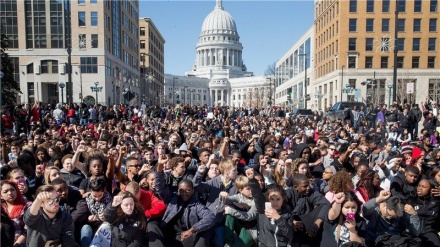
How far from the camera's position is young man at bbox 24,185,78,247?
13.7ft

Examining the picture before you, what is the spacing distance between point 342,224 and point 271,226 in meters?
0.88

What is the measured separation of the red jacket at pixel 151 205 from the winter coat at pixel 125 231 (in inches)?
15.8

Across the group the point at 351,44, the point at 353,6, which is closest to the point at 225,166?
the point at 351,44

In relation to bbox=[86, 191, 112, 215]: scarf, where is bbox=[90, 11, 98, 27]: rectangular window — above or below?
above

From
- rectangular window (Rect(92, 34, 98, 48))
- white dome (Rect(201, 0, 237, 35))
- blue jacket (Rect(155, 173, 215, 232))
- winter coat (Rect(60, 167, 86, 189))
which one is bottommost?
blue jacket (Rect(155, 173, 215, 232))

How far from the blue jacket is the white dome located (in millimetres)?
151976

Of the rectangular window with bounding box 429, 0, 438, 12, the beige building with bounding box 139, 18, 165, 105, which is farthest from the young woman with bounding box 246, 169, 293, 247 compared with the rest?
the beige building with bounding box 139, 18, 165, 105

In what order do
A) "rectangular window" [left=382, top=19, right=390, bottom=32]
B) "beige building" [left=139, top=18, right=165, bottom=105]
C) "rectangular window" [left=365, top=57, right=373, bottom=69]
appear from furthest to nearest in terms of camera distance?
"beige building" [left=139, top=18, right=165, bottom=105]
"rectangular window" [left=365, top=57, right=373, bottom=69]
"rectangular window" [left=382, top=19, right=390, bottom=32]

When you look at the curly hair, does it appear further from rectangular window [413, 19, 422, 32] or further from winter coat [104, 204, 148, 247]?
rectangular window [413, 19, 422, 32]

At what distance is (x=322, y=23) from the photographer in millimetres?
68625

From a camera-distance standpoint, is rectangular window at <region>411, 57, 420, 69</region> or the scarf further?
rectangular window at <region>411, 57, 420, 69</region>

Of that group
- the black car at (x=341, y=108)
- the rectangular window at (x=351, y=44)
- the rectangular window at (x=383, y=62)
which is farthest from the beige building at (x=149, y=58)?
the black car at (x=341, y=108)

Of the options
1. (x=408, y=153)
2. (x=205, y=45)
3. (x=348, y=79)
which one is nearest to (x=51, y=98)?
(x=348, y=79)

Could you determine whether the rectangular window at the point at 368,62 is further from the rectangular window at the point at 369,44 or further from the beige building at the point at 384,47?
the rectangular window at the point at 369,44
